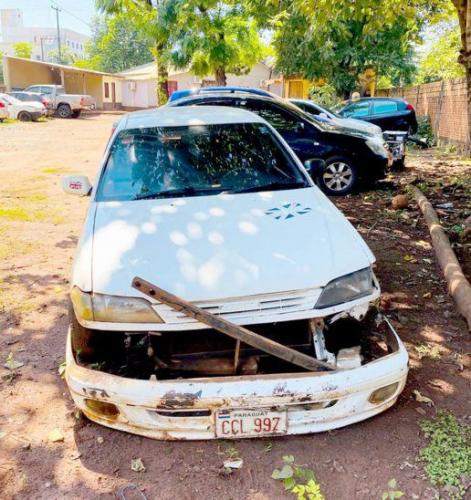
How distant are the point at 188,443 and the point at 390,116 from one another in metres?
13.1

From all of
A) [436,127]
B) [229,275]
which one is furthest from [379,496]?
[436,127]

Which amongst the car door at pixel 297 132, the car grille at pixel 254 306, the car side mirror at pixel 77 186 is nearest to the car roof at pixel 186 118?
the car side mirror at pixel 77 186

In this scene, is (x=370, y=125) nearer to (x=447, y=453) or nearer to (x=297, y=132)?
(x=297, y=132)

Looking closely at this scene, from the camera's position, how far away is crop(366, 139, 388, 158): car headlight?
807cm

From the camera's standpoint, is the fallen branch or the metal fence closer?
the fallen branch

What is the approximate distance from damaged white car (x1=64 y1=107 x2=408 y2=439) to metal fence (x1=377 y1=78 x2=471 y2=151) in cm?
1176

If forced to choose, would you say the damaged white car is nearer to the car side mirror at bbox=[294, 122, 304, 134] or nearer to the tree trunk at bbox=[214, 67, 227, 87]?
the car side mirror at bbox=[294, 122, 304, 134]

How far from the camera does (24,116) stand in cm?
2514

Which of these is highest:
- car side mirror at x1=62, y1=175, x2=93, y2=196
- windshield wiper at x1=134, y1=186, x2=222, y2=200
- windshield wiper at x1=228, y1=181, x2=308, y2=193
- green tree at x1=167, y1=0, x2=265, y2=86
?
green tree at x1=167, y1=0, x2=265, y2=86

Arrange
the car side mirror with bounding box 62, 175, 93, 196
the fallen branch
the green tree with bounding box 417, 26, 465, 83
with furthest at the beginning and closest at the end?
the green tree with bounding box 417, 26, 465, 83
the car side mirror with bounding box 62, 175, 93, 196
the fallen branch

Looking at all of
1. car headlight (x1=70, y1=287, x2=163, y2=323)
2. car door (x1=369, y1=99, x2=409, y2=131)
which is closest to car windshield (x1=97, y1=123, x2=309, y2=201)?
car headlight (x1=70, y1=287, x2=163, y2=323)

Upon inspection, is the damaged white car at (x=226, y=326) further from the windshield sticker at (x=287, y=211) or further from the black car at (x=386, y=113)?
the black car at (x=386, y=113)

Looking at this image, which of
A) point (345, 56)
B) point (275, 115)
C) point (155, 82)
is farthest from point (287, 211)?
point (155, 82)

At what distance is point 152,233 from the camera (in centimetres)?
292
